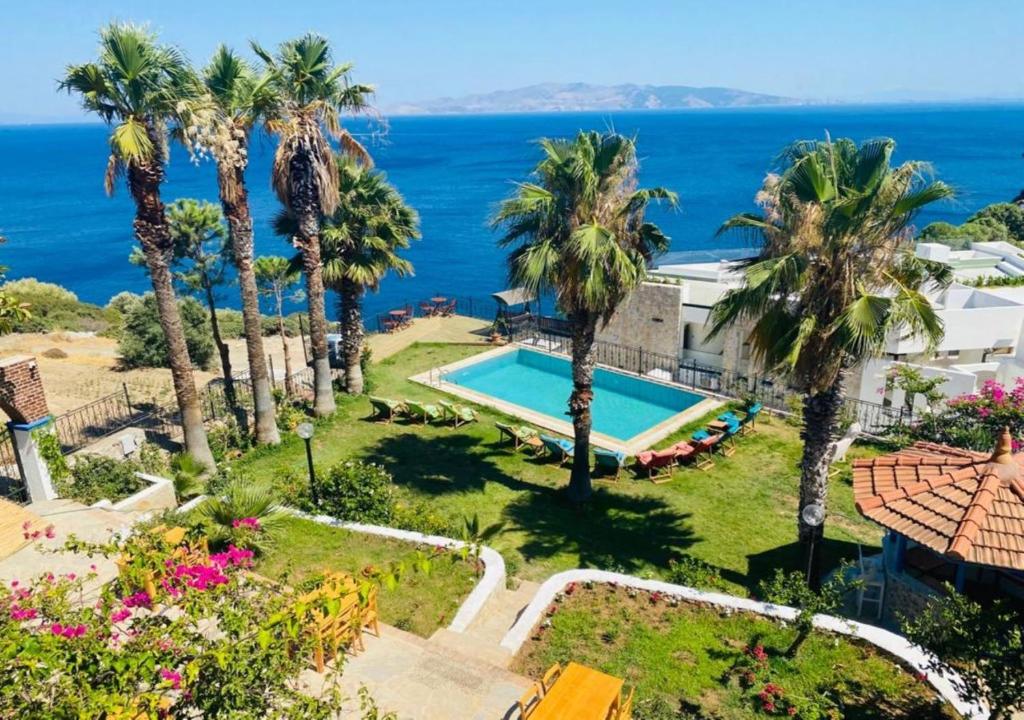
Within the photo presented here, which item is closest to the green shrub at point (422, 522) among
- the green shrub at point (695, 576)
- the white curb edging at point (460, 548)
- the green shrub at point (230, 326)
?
the white curb edging at point (460, 548)

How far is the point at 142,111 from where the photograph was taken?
14062 millimetres

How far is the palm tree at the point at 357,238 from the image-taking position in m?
20.8

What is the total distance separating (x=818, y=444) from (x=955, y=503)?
8.31 ft

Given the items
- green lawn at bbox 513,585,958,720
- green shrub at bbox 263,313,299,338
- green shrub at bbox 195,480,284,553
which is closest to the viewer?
green lawn at bbox 513,585,958,720

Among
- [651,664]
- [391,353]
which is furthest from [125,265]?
[651,664]

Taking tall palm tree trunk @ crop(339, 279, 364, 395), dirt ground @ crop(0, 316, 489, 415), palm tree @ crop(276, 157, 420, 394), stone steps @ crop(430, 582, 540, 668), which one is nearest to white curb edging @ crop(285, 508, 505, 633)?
stone steps @ crop(430, 582, 540, 668)

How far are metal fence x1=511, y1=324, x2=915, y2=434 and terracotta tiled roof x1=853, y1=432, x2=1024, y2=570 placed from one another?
228 inches

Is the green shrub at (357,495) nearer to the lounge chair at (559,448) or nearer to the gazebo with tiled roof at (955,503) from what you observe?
the lounge chair at (559,448)

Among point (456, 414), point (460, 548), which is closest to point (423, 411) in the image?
point (456, 414)

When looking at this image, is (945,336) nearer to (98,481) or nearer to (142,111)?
(142,111)

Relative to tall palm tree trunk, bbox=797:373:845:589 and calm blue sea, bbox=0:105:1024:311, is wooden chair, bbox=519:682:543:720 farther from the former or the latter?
calm blue sea, bbox=0:105:1024:311

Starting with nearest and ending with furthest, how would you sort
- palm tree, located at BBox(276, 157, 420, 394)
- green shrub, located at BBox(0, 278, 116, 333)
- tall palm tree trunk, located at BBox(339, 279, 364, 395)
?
palm tree, located at BBox(276, 157, 420, 394)
tall palm tree trunk, located at BBox(339, 279, 364, 395)
green shrub, located at BBox(0, 278, 116, 333)

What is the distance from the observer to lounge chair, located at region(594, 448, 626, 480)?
54.9 feet

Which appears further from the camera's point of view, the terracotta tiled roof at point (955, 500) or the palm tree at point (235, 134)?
the palm tree at point (235, 134)
